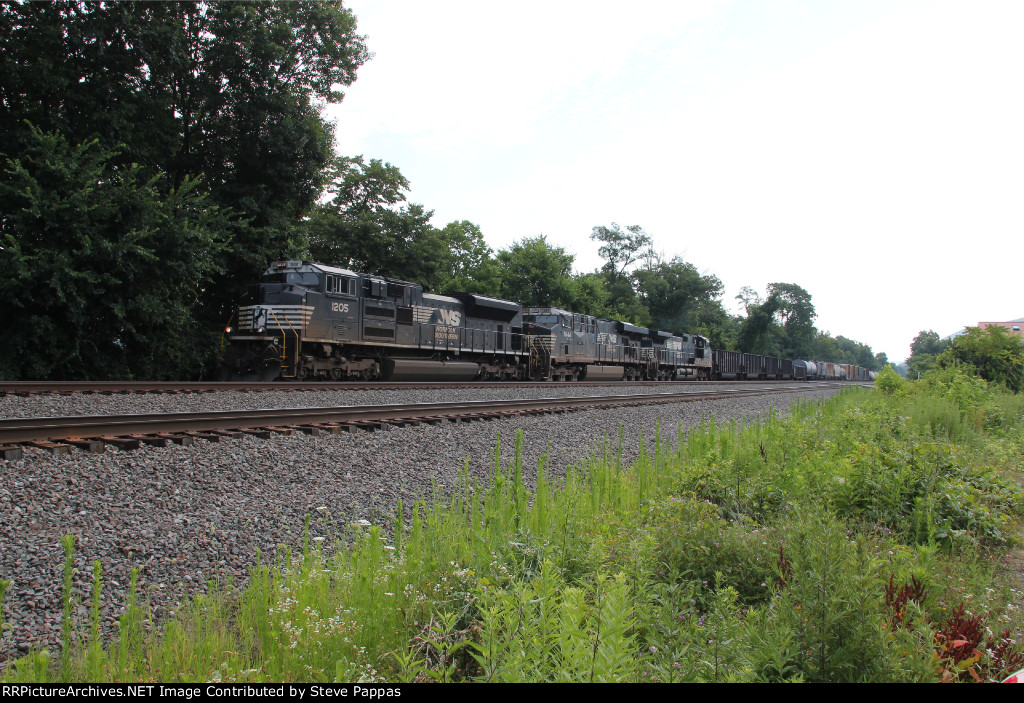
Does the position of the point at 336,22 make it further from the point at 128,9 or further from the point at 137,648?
the point at 137,648

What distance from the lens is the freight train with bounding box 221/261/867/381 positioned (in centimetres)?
1644

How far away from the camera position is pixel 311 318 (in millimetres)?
16375

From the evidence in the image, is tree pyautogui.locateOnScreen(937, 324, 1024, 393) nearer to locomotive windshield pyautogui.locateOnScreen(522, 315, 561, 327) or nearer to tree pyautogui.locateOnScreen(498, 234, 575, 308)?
locomotive windshield pyautogui.locateOnScreen(522, 315, 561, 327)

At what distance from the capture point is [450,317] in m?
21.5

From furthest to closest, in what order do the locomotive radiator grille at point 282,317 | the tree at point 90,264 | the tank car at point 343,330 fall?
the tank car at point 343,330, the locomotive radiator grille at point 282,317, the tree at point 90,264

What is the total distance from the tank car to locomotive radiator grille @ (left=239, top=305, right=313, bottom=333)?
0.09ft

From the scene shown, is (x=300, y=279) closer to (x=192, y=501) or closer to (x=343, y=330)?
(x=343, y=330)

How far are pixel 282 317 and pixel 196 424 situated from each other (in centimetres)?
952

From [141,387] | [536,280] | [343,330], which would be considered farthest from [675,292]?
[141,387]

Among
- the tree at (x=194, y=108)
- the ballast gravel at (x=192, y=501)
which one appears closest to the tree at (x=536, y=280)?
the tree at (x=194, y=108)

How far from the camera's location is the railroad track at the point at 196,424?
5777 millimetres

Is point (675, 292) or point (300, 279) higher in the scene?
point (675, 292)

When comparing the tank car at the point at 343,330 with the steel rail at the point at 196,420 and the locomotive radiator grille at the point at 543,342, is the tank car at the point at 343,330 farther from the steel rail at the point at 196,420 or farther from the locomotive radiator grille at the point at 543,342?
the steel rail at the point at 196,420

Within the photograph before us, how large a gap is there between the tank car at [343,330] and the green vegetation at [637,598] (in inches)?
504
